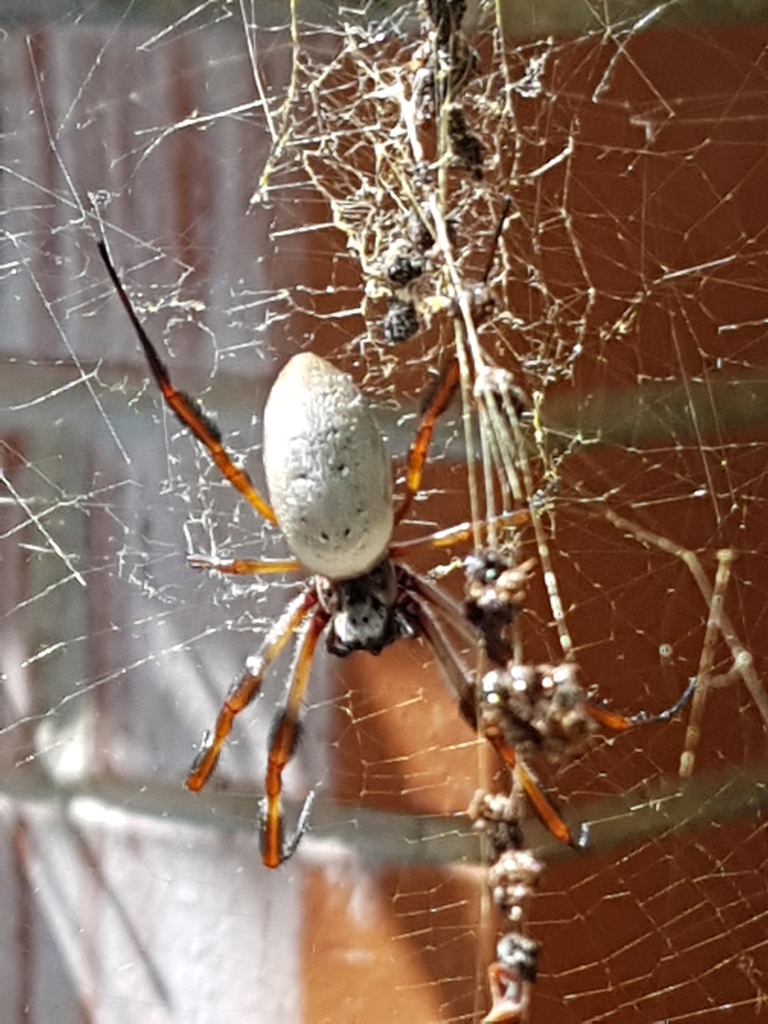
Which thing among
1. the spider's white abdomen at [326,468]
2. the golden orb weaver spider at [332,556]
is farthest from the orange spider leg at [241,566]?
the spider's white abdomen at [326,468]

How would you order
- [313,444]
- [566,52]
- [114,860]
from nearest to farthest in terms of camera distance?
1. [313,444]
2. [566,52]
3. [114,860]

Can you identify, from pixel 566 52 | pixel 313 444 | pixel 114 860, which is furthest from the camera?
pixel 114 860

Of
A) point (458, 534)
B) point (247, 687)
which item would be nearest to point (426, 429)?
point (458, 534)

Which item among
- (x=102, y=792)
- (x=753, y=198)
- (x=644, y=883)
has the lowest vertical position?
(x=644, y=883)

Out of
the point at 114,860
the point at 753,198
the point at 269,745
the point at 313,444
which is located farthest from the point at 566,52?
the point at 114,860

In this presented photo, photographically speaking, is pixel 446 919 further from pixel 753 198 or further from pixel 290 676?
pixel 753 198

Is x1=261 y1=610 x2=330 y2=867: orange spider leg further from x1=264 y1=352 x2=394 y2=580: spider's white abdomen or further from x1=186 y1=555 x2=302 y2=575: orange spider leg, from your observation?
x1=264 y1=352 x2=394 y2=580: spider's white abdomen

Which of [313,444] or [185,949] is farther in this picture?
[185,949]
